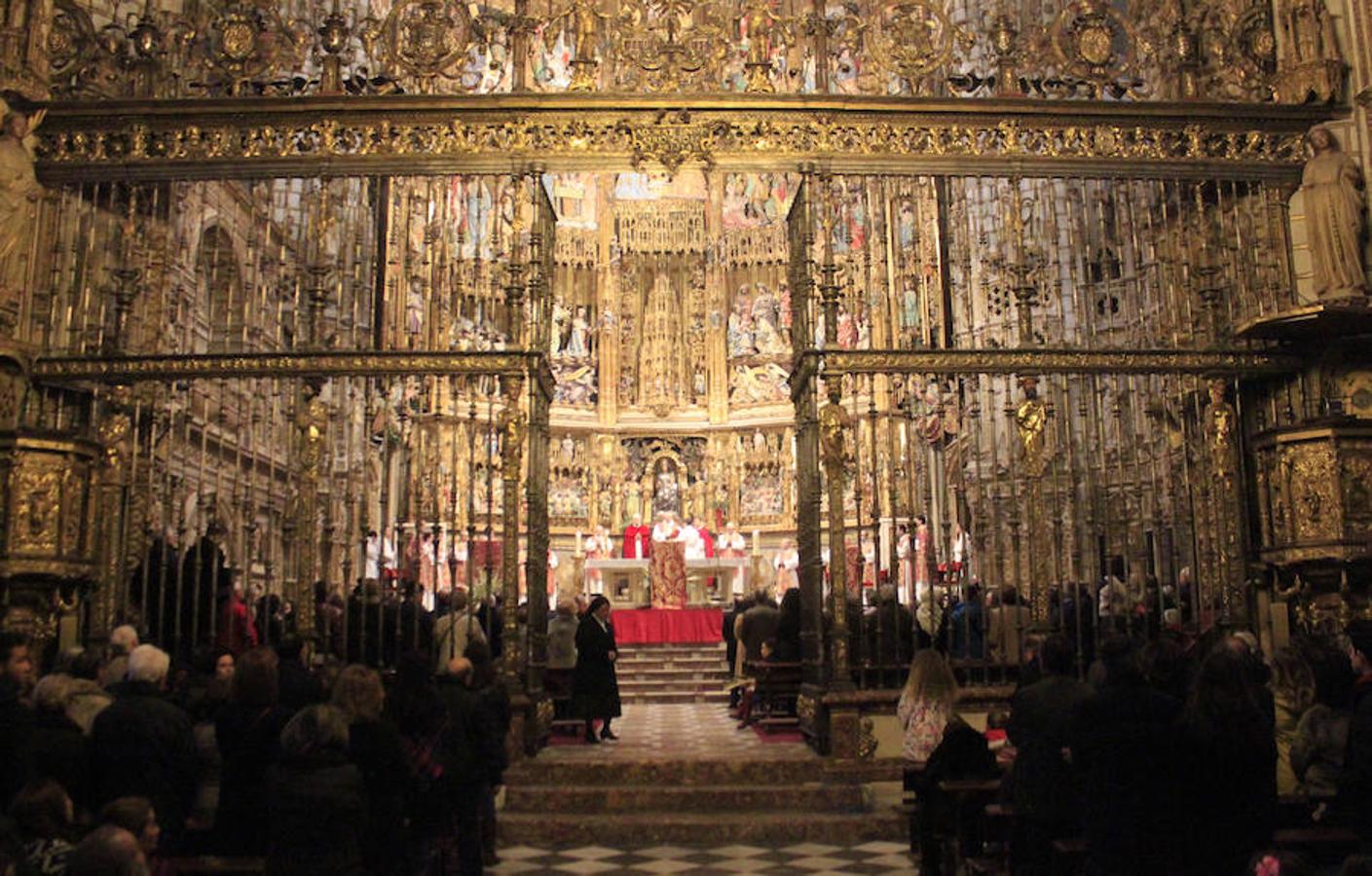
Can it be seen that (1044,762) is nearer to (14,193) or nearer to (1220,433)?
(1220,433)

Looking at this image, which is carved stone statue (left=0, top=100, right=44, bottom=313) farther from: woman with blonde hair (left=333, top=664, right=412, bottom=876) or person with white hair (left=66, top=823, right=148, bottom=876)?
person with white hair (left=66, top=823, right=148, bottom=876)

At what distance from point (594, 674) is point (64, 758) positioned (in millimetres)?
7196

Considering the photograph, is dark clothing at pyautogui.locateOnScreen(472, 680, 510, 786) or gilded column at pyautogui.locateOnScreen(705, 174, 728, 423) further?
gilded column at pyautogui.locateOnScreen(705, 174, 728, 423)

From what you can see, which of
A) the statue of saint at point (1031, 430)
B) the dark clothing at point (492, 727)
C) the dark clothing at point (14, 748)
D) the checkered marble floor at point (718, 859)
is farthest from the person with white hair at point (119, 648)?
the statue of saint at point (1031, 430)

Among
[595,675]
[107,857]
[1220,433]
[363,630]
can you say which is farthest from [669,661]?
[107,857]

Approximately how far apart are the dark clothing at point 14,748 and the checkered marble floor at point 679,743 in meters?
5.09

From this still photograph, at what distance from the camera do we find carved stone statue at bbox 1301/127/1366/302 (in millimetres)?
10070

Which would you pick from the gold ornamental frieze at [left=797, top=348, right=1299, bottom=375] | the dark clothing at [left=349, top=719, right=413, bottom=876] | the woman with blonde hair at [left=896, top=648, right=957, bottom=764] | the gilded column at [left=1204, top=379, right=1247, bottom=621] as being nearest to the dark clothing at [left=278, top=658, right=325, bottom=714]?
the dark clothing at [left=349, top=719, right=413, bottom=876]

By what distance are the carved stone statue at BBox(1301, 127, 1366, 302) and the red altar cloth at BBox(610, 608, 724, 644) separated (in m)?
10.3

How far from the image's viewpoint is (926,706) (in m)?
7.50

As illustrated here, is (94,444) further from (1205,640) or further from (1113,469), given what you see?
(1113,469)

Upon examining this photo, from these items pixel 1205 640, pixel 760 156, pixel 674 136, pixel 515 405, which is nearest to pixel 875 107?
pixel 760 156

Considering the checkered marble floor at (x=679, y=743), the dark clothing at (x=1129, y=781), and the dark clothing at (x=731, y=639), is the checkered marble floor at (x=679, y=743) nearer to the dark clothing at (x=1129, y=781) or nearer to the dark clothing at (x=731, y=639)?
the dark clothing at (x=731, y=639)

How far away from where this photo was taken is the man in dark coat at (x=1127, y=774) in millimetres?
4105
